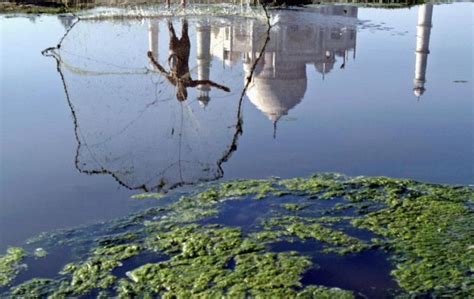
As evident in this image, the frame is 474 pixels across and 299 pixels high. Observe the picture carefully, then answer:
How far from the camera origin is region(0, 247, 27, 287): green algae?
414 centimetres

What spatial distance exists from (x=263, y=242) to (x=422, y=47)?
A: 11459mm

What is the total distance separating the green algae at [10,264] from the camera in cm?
414

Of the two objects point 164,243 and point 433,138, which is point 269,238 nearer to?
point 164,243

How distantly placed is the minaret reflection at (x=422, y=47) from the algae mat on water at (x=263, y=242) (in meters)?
4.97

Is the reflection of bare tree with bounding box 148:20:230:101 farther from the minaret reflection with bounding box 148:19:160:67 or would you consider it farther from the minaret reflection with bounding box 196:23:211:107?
the minaret reflection with bounding box 148:19:160:67

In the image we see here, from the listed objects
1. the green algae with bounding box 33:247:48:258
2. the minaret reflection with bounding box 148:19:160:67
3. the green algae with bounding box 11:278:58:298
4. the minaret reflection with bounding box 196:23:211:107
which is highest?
the minaret reflection with bounding box 148:19:160:67

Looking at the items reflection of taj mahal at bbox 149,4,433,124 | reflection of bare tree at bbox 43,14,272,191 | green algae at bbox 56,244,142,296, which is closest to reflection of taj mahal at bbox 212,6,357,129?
reflection of taj mahal at bbox 149,4,433,124

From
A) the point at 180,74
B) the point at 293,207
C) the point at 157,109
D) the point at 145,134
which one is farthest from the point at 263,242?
the point at 180,74

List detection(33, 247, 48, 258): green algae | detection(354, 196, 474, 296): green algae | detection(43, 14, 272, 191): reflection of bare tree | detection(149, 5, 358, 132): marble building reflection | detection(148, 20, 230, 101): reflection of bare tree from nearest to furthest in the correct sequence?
detection(354, 196, 474, 296): green algae → detection(33, 247, 48, 258): green algae → detection(43, 14, 272, 191): reflection of bare tree → detection(148, 20, 230, 101): reflection of bare tree → detection(149, 5, 358, 132): marble building reflection

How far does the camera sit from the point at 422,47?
14797 millimetres

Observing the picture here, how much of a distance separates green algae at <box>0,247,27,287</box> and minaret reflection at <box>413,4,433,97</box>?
7202mm

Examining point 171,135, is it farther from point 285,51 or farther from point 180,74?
point 285,51

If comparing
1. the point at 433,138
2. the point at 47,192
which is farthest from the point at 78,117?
the point at 433,138

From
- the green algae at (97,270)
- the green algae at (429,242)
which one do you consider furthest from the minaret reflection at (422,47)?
the green algae at (97,270)
